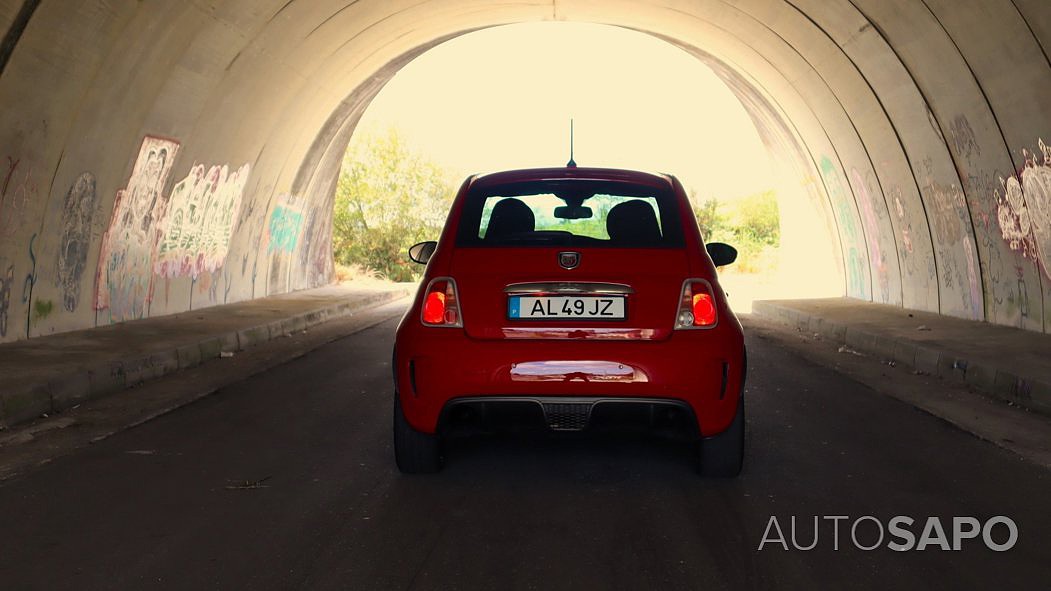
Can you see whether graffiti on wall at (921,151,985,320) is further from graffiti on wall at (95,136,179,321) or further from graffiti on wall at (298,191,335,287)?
graffiti on wall at (298,191,335,287)

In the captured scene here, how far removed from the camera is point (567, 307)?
4.64 metres

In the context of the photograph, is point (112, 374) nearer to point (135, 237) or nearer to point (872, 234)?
point (135, 237)

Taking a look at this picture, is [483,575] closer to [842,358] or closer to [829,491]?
[829,491]

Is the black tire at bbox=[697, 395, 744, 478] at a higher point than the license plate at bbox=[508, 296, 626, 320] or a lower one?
lower

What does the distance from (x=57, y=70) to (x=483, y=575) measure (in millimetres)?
7286

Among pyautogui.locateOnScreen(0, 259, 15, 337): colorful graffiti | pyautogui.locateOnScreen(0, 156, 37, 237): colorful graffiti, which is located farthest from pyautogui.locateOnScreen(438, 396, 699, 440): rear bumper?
pyautogui.locateOnScreen(0, 259, 15, 337): colorful graffiti

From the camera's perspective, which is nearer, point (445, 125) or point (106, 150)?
point (106, 150)

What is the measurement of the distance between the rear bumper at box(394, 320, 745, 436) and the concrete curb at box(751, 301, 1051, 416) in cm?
356

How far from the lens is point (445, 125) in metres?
99.7

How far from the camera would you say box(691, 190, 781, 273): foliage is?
3588 centimetres

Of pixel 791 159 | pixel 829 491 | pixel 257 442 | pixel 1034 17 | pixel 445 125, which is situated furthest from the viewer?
pixel 445 125

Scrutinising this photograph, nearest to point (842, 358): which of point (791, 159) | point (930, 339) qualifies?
point (930, 339)

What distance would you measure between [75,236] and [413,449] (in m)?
7.01

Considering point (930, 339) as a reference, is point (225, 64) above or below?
above
